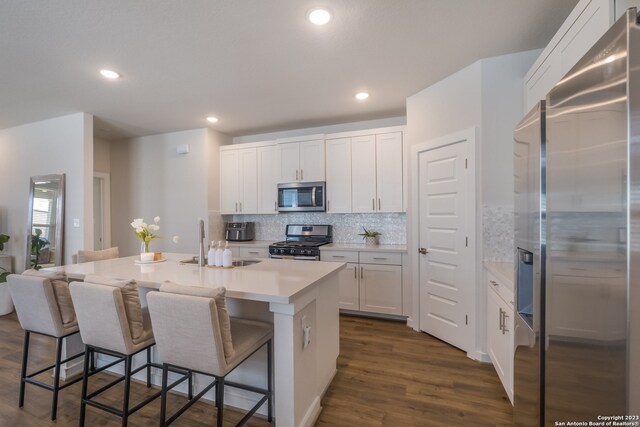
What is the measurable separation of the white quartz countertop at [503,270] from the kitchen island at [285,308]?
44.1 inches

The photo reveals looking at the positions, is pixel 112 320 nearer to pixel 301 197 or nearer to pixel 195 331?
pixel 195 331

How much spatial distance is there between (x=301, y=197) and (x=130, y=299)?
272cm

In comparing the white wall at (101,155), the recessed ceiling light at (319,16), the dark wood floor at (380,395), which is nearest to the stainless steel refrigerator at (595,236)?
the dark wood floor at (380,395)

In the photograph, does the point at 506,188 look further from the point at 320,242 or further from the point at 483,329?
the point at 320,242

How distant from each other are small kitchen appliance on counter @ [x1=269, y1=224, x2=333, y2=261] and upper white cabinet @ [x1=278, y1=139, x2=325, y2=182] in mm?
762

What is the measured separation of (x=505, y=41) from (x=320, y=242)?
292cm

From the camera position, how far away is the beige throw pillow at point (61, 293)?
1867 mm

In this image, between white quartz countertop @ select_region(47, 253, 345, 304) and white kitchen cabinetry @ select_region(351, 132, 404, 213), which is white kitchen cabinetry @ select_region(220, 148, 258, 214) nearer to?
white kitchen cabinetry @ select_region(351, 132, 404, 213)

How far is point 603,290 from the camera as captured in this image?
81cm

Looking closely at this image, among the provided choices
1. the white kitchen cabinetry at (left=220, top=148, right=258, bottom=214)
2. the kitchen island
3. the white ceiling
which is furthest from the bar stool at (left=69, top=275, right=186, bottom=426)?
the white kitchen cabinetry at (left=220, top=148, right=258, bottom=214)

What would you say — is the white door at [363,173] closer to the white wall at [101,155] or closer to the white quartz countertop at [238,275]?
the white quartz countertop at [238,275]

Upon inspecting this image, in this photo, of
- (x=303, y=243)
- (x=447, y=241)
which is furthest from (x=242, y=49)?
(x=447, y=241)

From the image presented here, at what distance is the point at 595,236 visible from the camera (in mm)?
825

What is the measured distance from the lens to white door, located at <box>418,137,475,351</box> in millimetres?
2658
